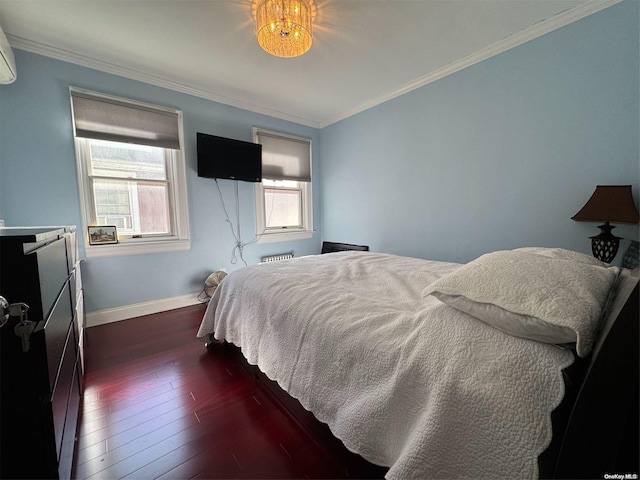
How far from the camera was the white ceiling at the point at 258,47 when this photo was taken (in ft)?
5.86

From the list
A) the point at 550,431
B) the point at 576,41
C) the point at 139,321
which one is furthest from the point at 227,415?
the point at 576,41

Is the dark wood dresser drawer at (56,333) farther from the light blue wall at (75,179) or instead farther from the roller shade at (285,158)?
the roller shade at (285,158)

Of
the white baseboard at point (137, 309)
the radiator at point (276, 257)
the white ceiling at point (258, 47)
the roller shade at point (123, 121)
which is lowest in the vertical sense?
the white baseboard at point (137, 309)

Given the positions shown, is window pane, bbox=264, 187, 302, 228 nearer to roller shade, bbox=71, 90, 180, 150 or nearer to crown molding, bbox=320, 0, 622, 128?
roller shade, bbox=71, 90, 180, 150

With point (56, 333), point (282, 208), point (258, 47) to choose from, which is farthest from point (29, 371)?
point (282, 208)

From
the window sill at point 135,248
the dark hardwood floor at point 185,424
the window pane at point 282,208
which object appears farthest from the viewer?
the window pane at point 282,208

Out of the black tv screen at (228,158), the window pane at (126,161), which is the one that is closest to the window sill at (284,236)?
the black tv screen at (228,158)

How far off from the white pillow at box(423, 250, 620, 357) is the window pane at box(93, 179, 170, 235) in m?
2.99

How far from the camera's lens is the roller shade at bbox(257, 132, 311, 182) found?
351cm

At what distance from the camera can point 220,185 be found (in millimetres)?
3162

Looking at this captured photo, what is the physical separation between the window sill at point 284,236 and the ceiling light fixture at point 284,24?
2269 mm

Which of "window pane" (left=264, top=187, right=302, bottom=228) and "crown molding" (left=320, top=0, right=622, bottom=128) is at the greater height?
"crown molding" (left=320, top=0, right=622, bottom=128)

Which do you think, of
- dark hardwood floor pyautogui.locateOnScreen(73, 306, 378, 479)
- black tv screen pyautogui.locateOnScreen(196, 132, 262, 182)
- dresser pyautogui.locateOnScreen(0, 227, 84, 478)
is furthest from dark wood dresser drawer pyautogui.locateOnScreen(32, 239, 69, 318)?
black tv screen pyautogui.locateOnScreen(196, 132, 262, 182)

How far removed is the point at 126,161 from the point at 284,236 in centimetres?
206
